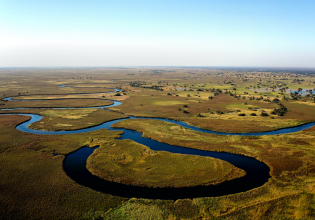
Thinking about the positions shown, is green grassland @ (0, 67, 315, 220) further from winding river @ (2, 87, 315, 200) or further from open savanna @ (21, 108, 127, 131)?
winding river @ (2, 87, 315, 200)

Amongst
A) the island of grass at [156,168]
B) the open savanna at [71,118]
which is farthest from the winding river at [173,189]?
the open savanna at [71,118]

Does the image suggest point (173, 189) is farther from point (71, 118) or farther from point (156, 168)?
point (71, 118)

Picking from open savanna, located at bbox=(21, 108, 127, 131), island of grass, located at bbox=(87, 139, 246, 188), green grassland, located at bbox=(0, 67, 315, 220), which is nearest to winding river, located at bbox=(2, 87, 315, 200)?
island of grass, located at bbox=(87, 139, 246, 188)

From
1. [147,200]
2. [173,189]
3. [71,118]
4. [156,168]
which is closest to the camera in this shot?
[147,200]

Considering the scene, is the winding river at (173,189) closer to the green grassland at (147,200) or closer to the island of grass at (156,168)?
the island of grass at (156,168)

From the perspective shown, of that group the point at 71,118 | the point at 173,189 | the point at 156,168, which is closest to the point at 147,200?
the point at 173,189

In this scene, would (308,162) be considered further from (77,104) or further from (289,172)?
(77,104)

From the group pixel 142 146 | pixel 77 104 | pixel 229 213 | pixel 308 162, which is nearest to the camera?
pixel 229 213

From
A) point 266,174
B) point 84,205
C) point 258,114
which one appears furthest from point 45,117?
point 258,114
